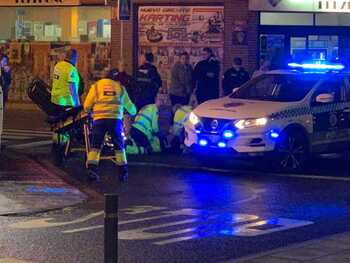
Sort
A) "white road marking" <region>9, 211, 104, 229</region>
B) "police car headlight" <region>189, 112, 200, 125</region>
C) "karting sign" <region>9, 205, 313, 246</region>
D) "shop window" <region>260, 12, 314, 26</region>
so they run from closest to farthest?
"karting sign" <region>9, 205, 313, 246</region>
"white road marking" <region>9, 211, 104, 229</region>
"police car headlight" <region>189, 112, 200, 125</region>
"shop window" <region>260, 12, 314, 26</region>

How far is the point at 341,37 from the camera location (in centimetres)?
2500

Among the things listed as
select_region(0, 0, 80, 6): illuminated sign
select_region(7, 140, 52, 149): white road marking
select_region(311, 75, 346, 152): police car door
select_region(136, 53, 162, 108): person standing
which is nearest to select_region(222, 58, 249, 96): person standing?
select_region(136, 53, 162, 108): person standing

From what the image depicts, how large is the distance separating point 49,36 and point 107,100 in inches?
573

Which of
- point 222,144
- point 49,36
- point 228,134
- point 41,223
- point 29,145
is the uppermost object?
point 49,36

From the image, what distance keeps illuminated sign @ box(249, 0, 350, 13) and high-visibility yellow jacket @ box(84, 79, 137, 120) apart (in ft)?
35.2

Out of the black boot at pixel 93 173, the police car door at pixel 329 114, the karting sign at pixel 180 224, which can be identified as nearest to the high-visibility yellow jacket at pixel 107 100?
the black boot at pixel 93 173

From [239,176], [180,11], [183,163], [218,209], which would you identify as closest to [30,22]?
[180,11]

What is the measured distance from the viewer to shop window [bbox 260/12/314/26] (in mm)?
24438

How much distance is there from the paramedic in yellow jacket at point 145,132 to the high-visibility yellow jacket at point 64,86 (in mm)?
1655

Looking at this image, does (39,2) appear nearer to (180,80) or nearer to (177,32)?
(177,32)

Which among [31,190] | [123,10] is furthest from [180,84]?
[31,190]

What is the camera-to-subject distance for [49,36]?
90.8 feet

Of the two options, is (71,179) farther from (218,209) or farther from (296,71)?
(296,71)

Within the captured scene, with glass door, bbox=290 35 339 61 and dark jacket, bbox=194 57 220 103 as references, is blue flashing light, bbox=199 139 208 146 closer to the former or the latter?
dark jacket, bbox=194 57 220 103
